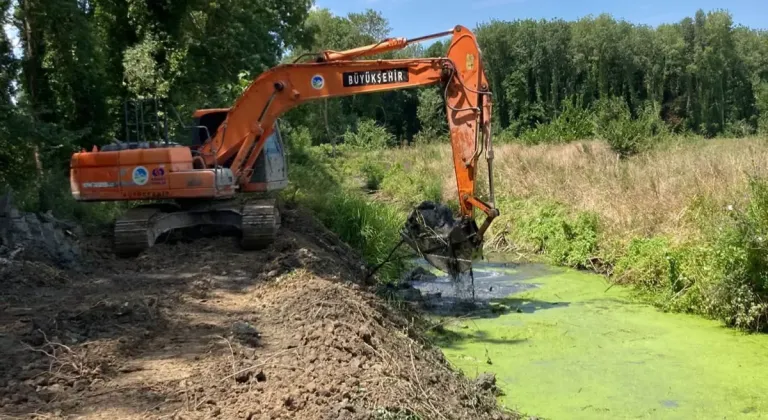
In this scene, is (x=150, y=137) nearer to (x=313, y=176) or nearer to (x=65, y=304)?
(x=313, y=176)

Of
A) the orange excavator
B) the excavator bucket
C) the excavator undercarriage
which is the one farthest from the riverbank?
the excavator undercarriage

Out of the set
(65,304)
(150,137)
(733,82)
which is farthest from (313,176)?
(733,82)

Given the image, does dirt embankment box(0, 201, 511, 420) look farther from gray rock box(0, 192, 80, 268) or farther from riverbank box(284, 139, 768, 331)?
riverbank box(284, 139, 768, 331)

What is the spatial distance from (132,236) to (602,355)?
558cm

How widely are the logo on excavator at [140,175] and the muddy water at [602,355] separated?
13.5 ft

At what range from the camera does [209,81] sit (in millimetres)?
19594

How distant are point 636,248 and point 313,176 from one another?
9089 mm

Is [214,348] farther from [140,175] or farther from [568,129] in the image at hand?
[568,129]

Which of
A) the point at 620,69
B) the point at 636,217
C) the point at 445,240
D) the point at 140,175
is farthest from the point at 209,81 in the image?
the point at 620,69

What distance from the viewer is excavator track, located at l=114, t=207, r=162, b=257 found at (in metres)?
8.85

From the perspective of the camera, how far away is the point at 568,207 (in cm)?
1505

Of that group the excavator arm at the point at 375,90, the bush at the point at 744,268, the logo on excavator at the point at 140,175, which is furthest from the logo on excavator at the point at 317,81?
the bush at the point at 744,268

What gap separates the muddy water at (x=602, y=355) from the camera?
20.0 feet

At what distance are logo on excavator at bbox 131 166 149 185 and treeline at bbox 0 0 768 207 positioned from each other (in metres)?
4.06
